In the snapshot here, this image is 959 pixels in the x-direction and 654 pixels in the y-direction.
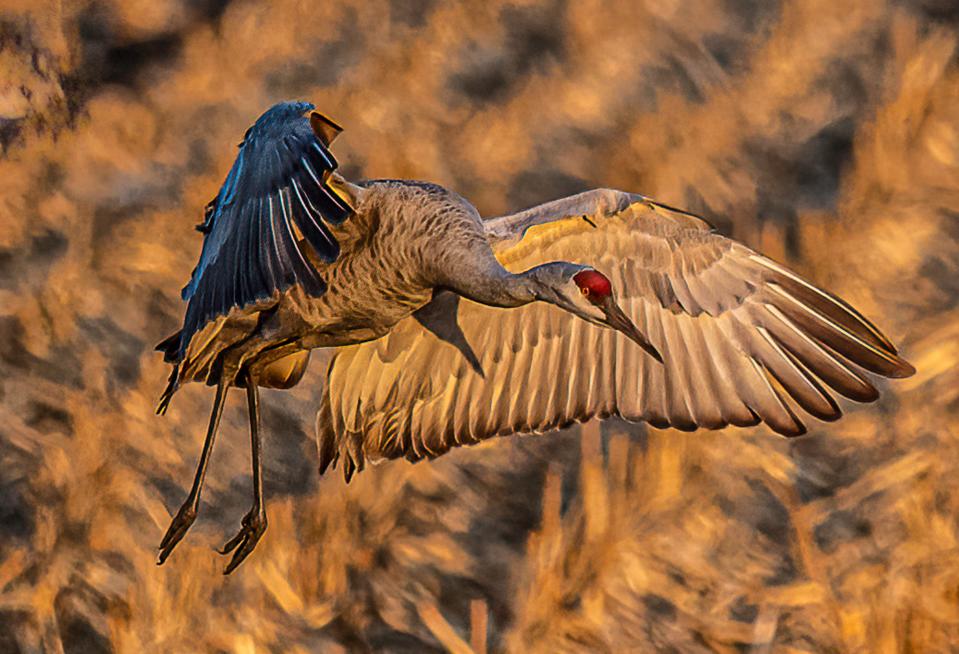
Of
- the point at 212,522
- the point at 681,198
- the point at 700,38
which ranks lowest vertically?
the point at 212,522

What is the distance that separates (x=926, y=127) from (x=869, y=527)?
1.09 metres

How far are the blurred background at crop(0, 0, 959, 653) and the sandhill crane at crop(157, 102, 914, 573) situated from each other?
64 cm

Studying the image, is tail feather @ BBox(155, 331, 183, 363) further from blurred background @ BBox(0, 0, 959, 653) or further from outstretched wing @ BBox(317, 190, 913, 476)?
blurred background @ BBox(0, 0, 959, 653)

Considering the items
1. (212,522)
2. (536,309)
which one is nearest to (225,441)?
(212,522)

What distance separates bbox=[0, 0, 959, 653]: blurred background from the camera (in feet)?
16.5

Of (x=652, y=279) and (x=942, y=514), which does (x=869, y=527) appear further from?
(x=652, y=279)

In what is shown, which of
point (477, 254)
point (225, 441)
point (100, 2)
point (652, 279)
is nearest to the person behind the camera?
point (477, 254)

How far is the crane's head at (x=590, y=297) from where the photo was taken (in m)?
3.73

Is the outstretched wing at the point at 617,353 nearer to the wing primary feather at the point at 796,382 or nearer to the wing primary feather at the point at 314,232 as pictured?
the wing primary feather at the point at 796,382

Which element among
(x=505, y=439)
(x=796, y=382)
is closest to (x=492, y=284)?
(x=796, y=382)

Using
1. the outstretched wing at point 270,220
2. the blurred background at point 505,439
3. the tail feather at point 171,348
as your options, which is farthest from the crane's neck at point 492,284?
the blurred background at point 505,439

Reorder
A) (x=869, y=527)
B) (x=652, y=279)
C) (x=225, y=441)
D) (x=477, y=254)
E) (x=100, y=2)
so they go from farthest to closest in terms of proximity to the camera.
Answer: (x=100, y=2) < (x=225, y=441) < (x=869, y=527) < (x=652, y=279) < (x=477, y=254)

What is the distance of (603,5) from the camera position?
5508 mm

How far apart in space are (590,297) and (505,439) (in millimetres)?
1569
